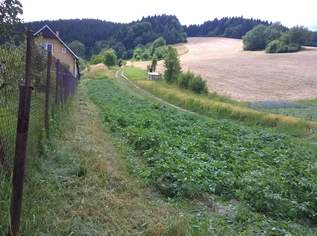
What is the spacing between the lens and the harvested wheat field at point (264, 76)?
43106 mm

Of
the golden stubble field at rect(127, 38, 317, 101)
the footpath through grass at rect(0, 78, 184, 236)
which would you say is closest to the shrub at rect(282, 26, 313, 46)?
the golden stubble field at rect(127, 38, 317, 101)

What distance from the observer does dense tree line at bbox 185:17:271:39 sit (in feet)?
444

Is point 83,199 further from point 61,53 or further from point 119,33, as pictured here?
point 119,33

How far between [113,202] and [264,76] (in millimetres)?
51391

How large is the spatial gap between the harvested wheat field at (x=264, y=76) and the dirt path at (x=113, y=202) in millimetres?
31596

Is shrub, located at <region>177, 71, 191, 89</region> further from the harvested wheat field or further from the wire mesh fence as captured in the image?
the wire mesh fence

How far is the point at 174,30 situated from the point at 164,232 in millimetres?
132379

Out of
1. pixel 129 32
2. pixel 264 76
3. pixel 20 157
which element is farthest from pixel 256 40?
pixel 20 157

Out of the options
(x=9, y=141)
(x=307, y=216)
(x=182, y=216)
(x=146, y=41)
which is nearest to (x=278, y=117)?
(x=307, y=216)

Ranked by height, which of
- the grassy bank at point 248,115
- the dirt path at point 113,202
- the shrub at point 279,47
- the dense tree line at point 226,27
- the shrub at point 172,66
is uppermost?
the dense tree line at point 226,27

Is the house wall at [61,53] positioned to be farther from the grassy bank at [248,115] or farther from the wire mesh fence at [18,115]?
the wire mesh fence at [18,115]

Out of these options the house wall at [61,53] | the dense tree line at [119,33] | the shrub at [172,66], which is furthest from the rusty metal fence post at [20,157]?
the dense tree line at [119,33]

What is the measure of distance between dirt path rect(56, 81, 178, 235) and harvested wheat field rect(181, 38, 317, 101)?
31.6 m

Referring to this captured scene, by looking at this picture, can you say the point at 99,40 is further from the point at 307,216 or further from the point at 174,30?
the point at 307,216
